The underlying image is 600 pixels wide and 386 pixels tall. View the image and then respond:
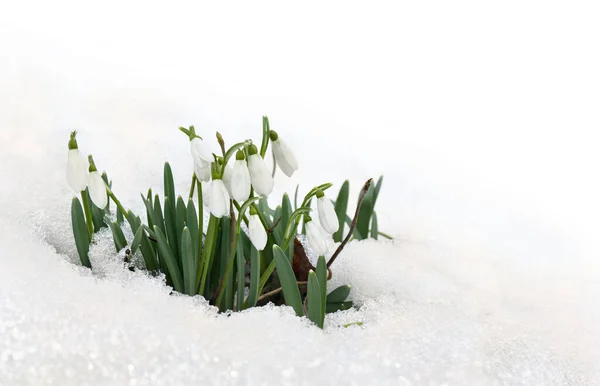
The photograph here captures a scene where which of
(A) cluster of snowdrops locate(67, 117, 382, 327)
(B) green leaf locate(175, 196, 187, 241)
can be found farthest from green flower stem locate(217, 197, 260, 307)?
(B) green leaf locate(175, 196, 187, 241)

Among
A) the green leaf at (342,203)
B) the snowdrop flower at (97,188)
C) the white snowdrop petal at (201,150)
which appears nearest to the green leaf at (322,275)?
the white snowdrop petal at (201,150)

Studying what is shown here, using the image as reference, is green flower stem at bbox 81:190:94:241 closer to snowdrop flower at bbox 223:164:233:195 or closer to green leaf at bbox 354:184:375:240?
snowdrop flower at bbox 223:164:233:195

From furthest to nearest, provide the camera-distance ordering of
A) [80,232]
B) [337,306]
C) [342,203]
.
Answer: [342,203]
[337,306]
[80,232]

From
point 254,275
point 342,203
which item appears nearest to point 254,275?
point 254,275

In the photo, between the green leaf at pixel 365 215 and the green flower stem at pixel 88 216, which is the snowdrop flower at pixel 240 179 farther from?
the green leaf at pixel 365 215

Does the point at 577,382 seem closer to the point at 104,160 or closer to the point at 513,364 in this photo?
the point at 513,364

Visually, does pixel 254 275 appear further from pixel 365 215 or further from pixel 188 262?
pixel 365 215
